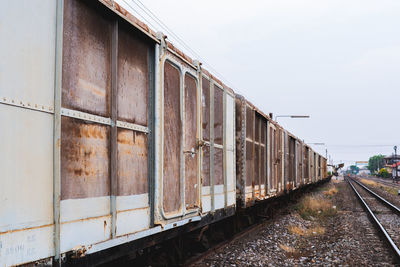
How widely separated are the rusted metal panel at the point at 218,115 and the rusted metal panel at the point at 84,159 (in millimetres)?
3716

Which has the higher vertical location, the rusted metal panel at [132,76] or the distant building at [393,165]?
the rusted metal panel at [132,76]

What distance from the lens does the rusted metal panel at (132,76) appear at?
3.86m

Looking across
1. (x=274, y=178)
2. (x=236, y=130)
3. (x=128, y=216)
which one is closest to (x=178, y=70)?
(x=128, y=216)

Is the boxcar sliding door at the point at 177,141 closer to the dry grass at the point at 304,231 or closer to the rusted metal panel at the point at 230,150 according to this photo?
the rusted metal panel at the point at 230,150

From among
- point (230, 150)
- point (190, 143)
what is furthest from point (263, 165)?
point (190, 143)

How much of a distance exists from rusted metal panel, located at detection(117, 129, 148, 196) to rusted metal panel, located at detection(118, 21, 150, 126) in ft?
0.60

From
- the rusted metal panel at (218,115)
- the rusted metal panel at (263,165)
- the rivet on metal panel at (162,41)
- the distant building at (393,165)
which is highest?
the rivet on metal panel at (162,41)

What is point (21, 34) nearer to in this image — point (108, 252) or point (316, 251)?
point (108, 252)

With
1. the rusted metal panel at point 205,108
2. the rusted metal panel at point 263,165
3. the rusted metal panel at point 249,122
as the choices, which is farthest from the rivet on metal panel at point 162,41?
the rusted metal panel at point 263,165

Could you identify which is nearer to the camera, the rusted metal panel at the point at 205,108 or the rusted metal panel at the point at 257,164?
the rusted metal panel at the point at 205,108

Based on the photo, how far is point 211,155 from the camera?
22.2ft

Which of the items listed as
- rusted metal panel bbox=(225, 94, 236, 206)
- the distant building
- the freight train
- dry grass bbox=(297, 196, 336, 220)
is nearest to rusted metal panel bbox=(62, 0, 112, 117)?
the freight train

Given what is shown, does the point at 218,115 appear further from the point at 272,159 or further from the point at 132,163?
the point at 272,159

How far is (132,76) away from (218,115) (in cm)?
343
